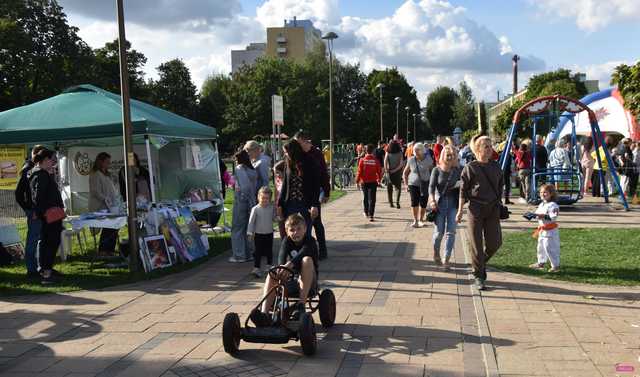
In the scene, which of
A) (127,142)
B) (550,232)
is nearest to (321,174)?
(127,142)

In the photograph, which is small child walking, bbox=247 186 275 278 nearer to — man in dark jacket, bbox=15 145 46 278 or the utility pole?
the utility pole

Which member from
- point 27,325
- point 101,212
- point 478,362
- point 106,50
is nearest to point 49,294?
point 27,325

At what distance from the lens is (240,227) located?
360 inches

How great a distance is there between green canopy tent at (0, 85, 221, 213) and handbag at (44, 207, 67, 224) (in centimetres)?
127

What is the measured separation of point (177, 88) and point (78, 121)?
62.3m

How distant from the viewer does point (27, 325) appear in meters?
6.09

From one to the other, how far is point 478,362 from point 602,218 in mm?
9928

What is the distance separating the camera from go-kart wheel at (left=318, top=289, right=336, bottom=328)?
5.46 m

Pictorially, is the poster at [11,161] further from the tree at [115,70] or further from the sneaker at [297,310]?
the tree at [115,70]

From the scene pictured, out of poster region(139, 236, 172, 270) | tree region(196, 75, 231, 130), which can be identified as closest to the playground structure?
poster region(139, 236, 172, 270)

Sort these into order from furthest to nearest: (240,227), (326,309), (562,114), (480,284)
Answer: (562,114) < (240,227) < (480,284) < (326,309)

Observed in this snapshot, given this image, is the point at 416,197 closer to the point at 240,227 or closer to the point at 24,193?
the point at 240,227

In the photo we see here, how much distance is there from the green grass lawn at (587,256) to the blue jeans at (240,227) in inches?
144

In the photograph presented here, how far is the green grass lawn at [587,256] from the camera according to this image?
24.7ft
